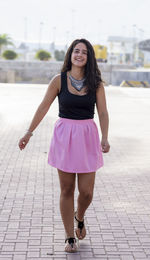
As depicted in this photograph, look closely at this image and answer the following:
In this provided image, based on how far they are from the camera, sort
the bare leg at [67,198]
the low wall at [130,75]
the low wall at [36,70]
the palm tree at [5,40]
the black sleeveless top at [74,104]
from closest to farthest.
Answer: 1. the black sleeveless top at [74,104]
2. the bare leg at [67,198]
3. the low wall at [130,75]
4. the low wall at [36,70]
5. the palm tree at [5,40]

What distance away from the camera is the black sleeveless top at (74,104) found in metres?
4.09

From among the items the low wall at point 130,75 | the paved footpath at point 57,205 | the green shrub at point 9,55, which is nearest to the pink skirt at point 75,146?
the paved footpath at point 57,205

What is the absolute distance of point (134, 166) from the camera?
8.05 meters

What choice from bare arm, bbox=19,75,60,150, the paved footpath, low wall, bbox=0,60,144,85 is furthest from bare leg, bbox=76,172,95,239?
low wall, bbox=0,60,144,85

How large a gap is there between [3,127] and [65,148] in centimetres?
819

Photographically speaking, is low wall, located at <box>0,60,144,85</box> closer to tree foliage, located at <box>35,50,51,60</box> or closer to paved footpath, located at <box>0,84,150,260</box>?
tree foliage, located at <box>35,50,51,60</box>

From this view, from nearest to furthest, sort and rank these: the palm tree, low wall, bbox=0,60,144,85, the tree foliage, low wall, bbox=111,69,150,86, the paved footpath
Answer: the paved footpath → low wall, bbox=111,69,150,86 → low wall, bbox=0,60,144,85 → the tree foliage → the palm tree

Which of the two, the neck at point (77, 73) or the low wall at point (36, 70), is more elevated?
the neck at point (77, 73)

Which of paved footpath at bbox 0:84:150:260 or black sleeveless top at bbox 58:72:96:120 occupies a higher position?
black sleeveless top at bbox 58:72:96:120

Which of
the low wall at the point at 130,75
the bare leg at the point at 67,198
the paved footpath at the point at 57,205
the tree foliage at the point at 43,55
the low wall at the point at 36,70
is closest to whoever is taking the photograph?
the bare leg at the point at 67,198

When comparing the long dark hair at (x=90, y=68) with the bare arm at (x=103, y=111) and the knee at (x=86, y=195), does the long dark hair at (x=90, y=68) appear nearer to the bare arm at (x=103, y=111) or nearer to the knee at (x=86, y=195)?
the bare arm at (x=103, y=111)

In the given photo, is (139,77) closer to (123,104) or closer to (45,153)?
(123,104)

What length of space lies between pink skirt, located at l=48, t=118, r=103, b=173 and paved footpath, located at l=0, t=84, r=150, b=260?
0.73m

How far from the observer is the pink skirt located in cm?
409
